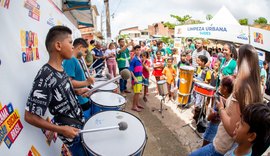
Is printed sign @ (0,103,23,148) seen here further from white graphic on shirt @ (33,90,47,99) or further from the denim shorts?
the denim shorts

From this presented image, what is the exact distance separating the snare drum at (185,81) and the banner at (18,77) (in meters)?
3.45

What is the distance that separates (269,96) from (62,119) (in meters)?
7.20

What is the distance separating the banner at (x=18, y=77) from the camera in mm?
1178

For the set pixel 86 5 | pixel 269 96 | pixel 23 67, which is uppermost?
pixel 86 5

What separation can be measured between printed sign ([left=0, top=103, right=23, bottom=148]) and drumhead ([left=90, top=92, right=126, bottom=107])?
1231 millimetres

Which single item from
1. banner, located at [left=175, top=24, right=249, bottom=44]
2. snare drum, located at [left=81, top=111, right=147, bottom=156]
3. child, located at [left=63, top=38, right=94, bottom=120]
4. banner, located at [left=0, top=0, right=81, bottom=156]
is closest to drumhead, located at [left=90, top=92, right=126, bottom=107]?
child, located at [left=63, top=38, right=94, bottom=120]

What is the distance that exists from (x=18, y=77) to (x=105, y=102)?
1334 millimetres

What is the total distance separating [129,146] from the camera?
1535mm

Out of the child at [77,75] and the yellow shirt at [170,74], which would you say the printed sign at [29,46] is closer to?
the child at [77,75]

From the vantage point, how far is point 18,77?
4.58ft

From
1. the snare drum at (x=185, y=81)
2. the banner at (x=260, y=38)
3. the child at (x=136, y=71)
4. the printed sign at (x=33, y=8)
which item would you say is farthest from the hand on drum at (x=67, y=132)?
the banner at (x=260, y=38)

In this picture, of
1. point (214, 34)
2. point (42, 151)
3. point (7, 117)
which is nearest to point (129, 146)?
point (42, 151)

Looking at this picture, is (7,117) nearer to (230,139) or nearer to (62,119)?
(62,119)

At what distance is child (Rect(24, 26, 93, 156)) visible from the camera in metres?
1.28
